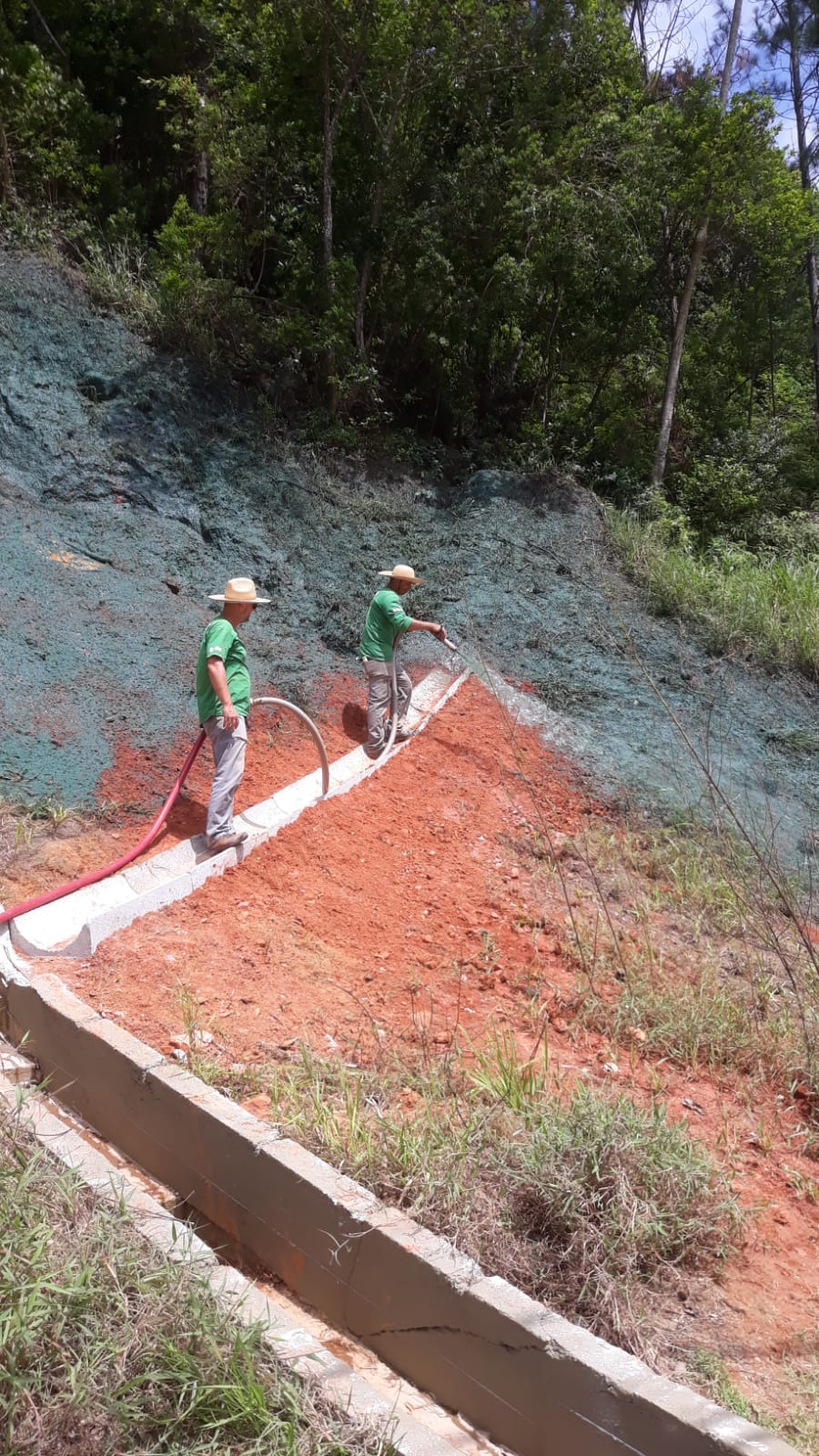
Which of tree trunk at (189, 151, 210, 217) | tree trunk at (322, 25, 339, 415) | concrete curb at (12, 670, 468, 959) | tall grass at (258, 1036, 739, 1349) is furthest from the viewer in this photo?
tree trunk at (189, 151, 210, 217)

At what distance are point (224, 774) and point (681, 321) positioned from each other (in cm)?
1059

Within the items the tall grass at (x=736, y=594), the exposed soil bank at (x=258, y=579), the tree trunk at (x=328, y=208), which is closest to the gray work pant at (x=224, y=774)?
the exposed soil bank at (x=258, y=579)

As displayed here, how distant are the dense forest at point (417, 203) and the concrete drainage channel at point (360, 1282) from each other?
9.35m

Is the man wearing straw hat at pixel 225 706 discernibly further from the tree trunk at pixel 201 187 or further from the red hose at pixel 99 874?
the tree trunk at pixel 201 187

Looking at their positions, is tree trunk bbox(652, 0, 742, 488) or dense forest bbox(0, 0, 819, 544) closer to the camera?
dense forest bbox(0, 0, 819, 544)

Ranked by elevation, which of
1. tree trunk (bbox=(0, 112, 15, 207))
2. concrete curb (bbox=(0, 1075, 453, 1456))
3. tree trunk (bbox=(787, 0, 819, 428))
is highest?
tree trunk (bbox=(787, 0, 819, 428))

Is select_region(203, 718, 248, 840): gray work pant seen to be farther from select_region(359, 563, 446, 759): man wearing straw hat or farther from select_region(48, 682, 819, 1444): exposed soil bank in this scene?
select_region(359, 563, 446, 759): man wearing straw hat

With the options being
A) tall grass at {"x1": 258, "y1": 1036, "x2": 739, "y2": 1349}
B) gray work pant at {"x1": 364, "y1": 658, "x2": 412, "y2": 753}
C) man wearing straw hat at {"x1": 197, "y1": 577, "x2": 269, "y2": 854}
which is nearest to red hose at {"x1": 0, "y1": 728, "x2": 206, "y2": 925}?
man wearing straw hat at {"x1": 197, "y1": 577, "x2": 269, "y2": 854}

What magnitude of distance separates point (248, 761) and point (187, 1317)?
539cm

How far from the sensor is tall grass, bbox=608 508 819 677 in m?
10.4

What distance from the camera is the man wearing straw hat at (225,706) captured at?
6172 mm

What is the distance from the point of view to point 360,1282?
3.24m

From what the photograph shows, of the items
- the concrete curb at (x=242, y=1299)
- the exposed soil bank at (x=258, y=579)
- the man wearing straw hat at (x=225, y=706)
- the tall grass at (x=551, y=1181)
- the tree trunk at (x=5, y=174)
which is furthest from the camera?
the tree trunk at (x=5, y=174)

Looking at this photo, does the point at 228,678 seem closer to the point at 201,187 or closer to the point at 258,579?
the point at 258,579
